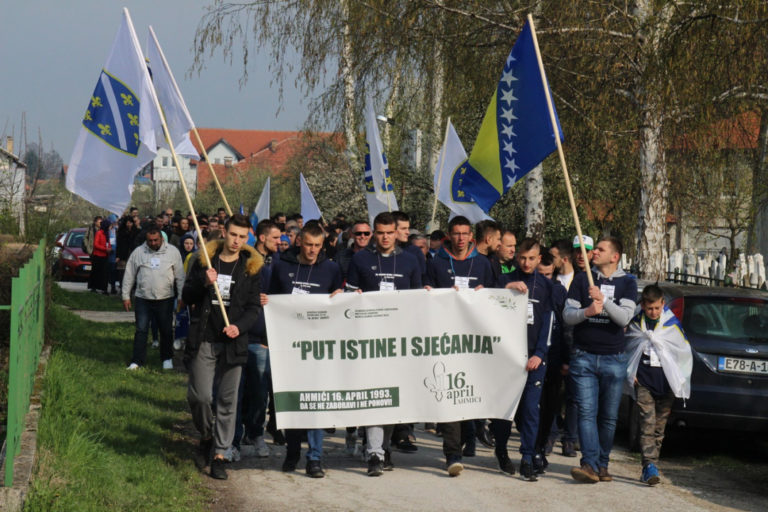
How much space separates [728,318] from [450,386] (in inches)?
109

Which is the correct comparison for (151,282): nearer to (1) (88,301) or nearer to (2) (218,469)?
(2) (218,469)

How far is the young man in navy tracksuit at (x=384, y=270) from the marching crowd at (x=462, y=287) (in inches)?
0.4

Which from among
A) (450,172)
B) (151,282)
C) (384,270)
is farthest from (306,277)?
(151,282)

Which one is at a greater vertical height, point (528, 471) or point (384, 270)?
point (384, 270)

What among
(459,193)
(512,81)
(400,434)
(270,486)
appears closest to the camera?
(270,486)

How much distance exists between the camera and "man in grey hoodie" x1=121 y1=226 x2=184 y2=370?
13612 millimetres

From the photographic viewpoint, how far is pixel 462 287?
9219mm

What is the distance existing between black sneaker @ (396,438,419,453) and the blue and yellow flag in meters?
2.17

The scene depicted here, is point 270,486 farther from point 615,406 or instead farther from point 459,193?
point 459,193

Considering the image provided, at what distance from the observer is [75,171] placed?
8703mm

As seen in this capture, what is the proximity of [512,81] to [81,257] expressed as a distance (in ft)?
87.5

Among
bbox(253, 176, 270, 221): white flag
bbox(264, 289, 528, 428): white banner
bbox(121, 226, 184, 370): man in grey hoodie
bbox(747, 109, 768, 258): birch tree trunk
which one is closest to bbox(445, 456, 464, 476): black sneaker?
bbox(264, 289, 528, 428): white banner

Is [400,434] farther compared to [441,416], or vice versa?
[400,434]

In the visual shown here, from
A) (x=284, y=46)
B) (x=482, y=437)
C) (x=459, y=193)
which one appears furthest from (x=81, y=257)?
(x=482, y=437)
